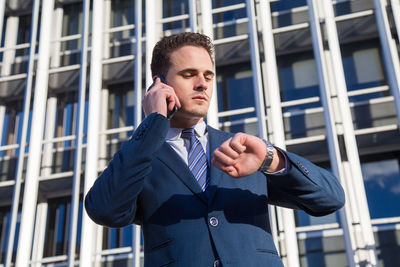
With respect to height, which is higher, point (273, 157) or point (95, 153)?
point (95, 153)

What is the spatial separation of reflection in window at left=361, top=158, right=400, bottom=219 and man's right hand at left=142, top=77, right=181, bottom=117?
662 centimetres

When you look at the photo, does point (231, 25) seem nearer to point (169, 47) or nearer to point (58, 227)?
point (58, 227)

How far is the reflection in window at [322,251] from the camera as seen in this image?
281 inches

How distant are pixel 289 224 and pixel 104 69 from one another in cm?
496

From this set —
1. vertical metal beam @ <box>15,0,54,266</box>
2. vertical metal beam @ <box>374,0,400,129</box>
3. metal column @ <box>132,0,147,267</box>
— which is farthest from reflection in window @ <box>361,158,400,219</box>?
vertical metal beam @ <box>15,0,54,266</box>

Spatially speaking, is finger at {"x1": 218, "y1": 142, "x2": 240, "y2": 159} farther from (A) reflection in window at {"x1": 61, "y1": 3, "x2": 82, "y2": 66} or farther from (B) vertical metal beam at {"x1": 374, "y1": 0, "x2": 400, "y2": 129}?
(A) reflection in window at {"x1": 61, "y1": 3, "x2": 82, "y2": 66}

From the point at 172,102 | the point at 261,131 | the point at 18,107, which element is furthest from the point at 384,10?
the point at 18,107

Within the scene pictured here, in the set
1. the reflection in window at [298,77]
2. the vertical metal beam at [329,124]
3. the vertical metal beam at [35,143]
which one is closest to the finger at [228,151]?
the vertical metal beam at [329,124]

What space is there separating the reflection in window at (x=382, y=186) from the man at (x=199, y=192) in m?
6.38

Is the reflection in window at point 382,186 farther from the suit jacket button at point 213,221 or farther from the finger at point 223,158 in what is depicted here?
the finger at point 223,158

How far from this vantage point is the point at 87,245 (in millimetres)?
7410

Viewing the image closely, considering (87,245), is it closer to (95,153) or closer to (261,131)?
(95,153)

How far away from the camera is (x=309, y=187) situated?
1585 mm

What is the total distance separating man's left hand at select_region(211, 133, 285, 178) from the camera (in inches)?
55.5
